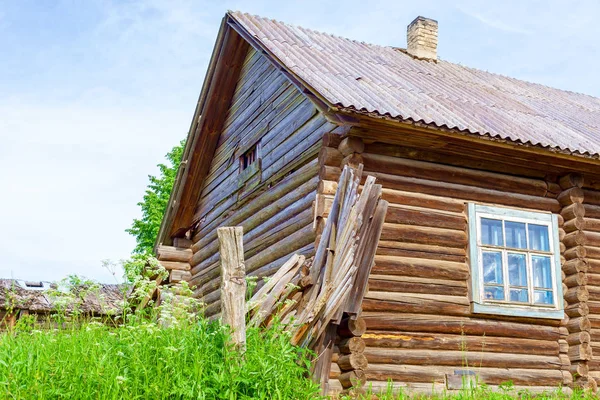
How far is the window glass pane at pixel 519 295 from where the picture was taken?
10.2m

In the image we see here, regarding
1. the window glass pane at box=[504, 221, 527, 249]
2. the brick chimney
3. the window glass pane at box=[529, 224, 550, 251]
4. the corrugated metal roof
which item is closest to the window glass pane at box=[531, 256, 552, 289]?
the window glass pane at box=[529, 224, 550, 251]

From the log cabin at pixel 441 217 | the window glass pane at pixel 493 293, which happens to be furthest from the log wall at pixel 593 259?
the window glass pane at pixel 493 293

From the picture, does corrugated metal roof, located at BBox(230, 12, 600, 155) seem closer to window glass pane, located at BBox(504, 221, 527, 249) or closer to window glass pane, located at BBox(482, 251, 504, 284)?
window glass pane, located at BBox(504, 221, 527, 249)

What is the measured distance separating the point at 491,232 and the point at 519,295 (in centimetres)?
93

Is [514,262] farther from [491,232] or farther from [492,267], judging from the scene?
[491,232]

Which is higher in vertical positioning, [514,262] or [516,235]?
[516,235]

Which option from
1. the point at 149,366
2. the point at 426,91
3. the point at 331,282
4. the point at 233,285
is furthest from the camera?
the point at 426,91

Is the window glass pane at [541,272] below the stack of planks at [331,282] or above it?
above

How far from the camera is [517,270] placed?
1027 cm

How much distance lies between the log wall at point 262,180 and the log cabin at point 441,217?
0.04 metres

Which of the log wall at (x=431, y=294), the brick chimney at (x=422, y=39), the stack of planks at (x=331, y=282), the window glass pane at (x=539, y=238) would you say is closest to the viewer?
the stack of planks at (x=331, y=282)

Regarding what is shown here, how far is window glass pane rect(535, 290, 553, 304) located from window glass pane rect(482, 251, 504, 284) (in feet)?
2.16

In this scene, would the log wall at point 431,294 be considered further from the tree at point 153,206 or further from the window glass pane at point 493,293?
the tree at point 153,206

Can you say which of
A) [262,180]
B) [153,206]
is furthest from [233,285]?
[153,206]
